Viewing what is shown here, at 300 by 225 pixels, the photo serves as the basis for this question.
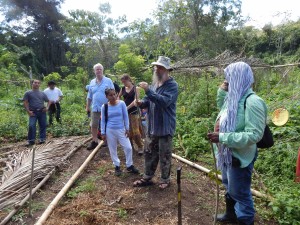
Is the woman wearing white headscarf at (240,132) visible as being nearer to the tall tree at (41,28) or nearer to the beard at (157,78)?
the beard at (157,78)

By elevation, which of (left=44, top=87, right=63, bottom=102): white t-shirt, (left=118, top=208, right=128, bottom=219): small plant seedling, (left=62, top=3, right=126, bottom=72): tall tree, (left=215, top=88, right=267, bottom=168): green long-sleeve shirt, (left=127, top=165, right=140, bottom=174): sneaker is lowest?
(left=118, top=208, right=128, bottom=219): small plant seedling

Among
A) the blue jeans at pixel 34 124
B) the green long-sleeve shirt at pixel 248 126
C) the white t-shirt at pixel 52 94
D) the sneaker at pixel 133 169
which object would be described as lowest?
the sneaker at pixel 133 169

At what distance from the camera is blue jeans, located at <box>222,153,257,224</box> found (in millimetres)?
2621

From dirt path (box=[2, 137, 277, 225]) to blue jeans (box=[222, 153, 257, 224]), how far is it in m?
0.73

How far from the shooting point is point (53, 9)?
25.4 meters

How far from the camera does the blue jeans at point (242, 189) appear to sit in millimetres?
2621

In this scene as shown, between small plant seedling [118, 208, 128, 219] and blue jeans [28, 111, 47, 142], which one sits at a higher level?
blue jeans [28, 111, 47, 142]

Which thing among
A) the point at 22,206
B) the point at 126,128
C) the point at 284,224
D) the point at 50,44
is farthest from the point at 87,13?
the point at 284,224

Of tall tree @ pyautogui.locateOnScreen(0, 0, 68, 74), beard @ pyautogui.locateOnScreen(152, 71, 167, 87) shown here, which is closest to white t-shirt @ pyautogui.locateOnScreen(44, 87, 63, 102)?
beard @ pyautogui.locateOnScreen(152, 71, 167, 87)

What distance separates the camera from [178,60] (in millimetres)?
10914

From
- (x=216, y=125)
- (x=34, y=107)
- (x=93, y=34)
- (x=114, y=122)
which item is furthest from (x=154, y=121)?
(x=93, y=34)

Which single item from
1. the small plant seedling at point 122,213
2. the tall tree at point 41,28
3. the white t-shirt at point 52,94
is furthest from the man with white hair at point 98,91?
the tall tree at point 41,28

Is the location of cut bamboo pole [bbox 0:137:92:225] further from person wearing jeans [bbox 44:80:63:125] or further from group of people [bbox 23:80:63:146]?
person wearing jeans [bbox 44:80:63:125]

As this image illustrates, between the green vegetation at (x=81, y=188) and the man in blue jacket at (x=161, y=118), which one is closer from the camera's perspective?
the man in blue jacket at (x=161, y=118)
